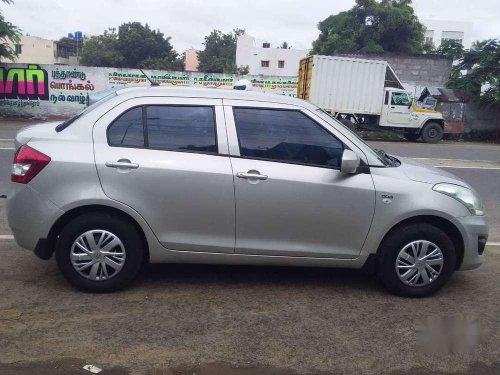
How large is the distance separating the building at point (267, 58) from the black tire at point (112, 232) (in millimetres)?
58013

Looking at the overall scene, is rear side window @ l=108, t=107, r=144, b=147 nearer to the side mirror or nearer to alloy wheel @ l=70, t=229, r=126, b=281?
alloy wheel @ l=70, t=229, r=126, b=281

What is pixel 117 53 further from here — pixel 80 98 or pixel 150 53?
pixel 80 98

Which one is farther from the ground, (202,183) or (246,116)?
(246,116)

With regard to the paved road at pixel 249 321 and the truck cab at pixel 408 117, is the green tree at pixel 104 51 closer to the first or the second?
the truck cab at pixel 408 117

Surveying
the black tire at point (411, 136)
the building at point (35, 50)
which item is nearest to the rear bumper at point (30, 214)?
the black tire at point (411, 136)

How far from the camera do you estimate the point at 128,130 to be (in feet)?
13.3

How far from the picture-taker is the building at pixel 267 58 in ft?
199

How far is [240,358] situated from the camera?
3.25 meters

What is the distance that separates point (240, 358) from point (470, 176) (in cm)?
914

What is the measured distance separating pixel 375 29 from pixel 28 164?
33.7 metres

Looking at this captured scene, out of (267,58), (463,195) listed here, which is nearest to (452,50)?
(463,195)

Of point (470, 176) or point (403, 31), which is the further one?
point (403, 31)

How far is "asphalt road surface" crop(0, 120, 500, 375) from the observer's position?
3201 millimetres

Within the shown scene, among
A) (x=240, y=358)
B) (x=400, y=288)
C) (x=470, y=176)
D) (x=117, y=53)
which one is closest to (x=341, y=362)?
(x=240, y=358)
